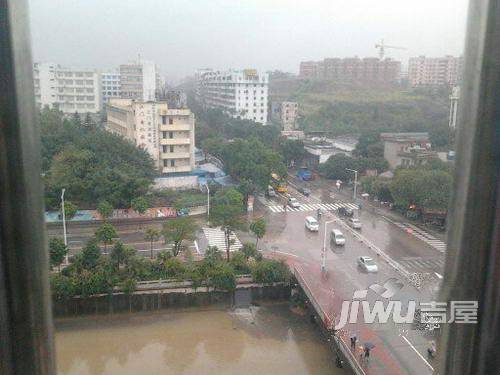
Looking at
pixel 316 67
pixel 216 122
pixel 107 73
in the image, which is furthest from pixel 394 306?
pixel 316 67

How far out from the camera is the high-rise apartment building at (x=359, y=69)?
53.9 feet

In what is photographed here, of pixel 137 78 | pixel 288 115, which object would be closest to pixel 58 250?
pixel 288 115

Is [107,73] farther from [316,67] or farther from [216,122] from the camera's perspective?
[316,67]

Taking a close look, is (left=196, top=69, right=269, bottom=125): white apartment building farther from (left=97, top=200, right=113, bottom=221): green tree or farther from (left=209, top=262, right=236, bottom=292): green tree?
(left=209, top=262, right=236, bottom=292): green tree

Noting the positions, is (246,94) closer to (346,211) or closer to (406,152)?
(406,152)

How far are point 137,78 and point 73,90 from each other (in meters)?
2.85

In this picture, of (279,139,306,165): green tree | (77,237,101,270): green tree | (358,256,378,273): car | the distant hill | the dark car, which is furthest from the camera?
the distant hill

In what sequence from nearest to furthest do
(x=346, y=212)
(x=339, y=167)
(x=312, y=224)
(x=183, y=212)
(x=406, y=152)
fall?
(x=312, y=224), (x=183, y=212), (x=346, y=212), (x=406, y=152), (x=339, y=167)

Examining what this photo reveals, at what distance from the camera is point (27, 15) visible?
16.5 inches

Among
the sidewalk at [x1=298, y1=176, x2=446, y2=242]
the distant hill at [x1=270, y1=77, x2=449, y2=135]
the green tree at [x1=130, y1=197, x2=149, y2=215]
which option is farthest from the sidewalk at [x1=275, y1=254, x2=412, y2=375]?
the distant hill at [x1=270, y1=77, x2=449, y2=135]

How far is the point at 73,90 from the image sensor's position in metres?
12.6

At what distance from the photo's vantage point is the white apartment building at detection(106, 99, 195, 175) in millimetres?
7270

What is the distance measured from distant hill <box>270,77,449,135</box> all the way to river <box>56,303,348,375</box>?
7712 millimetres

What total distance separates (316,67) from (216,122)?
874cm
